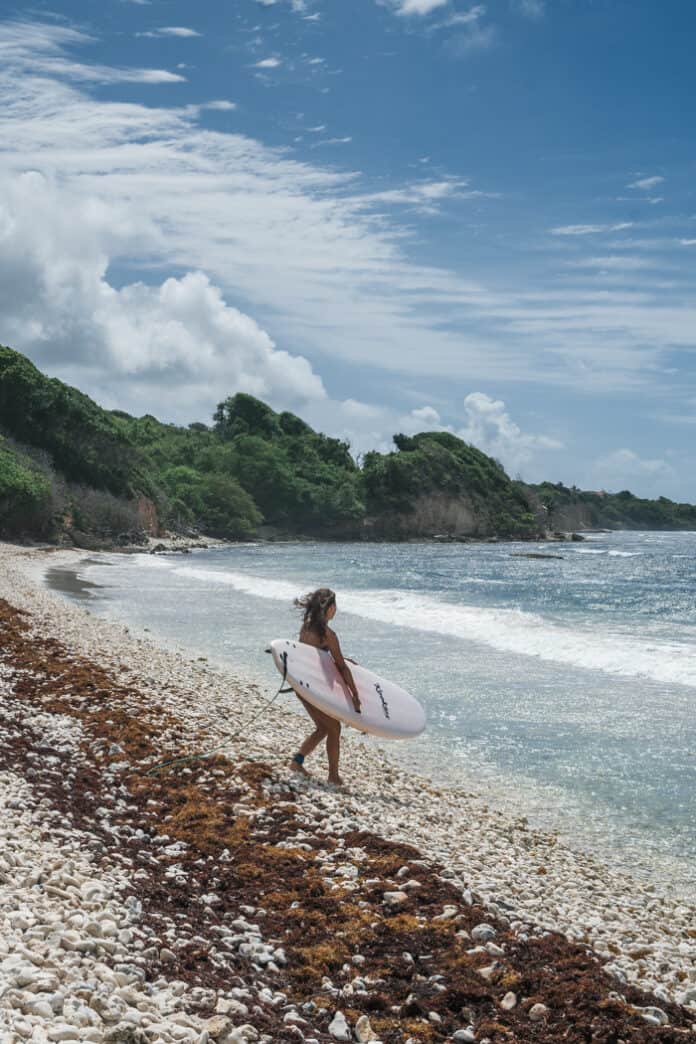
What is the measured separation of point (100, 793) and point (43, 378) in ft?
197

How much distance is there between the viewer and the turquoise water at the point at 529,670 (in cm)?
859

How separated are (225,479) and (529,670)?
2748 inches

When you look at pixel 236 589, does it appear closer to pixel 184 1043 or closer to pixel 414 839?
pixel 414 839

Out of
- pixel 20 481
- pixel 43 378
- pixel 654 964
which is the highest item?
pixel 43 378

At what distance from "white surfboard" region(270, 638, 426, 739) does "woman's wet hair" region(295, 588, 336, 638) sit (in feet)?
0.74

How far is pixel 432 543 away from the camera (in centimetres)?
9425

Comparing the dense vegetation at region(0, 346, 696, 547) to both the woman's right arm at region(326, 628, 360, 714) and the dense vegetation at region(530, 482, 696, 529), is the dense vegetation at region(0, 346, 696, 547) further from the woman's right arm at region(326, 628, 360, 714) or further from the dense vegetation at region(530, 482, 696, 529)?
the woman's right arm at region(326, 628, 360, 714)

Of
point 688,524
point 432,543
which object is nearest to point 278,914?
point 432,543

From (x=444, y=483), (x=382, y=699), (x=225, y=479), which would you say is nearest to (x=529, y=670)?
(x=382, y=699)

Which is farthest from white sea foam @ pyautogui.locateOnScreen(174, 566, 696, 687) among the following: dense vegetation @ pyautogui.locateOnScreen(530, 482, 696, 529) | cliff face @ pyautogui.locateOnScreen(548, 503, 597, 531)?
dense vegetation @ pyautogui.locateOnScreen(530, 482, 696, 529)

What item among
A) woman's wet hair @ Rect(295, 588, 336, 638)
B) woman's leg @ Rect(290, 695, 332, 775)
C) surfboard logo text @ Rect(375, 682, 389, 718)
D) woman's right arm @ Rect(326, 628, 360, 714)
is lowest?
woman's leg @ Rect(290, 695, 332, 775)

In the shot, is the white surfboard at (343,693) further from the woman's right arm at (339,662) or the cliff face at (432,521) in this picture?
the cliff face at (432,521)

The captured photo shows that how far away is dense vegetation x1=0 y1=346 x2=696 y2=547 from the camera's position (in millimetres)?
58531

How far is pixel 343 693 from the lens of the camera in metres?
8.53
